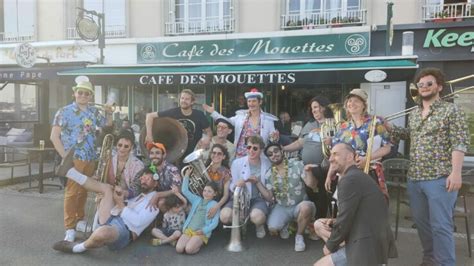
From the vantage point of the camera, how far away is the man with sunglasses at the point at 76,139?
4.55m

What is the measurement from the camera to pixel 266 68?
297 inches

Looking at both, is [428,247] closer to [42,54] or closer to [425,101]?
[425,101]

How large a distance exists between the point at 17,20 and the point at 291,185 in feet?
37.9

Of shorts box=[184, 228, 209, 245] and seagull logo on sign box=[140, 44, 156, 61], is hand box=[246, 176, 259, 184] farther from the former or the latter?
seagull logo on sign box=[140, 44, 156, 61]

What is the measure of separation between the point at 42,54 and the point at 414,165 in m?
11.1

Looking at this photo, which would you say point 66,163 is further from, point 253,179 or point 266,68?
point 266,68

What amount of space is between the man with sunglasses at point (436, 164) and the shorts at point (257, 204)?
1.51 meters

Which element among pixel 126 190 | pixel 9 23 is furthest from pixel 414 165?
pixel 9 23

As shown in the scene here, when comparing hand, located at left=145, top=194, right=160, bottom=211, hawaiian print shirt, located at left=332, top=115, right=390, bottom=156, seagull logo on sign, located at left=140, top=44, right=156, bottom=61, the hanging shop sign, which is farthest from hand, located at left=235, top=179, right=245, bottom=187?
seagull logo on sign, located at left=140, top=44, right=156, bottom=61

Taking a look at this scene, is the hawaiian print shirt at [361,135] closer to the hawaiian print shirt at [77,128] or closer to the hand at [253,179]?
the hand at [253,179]

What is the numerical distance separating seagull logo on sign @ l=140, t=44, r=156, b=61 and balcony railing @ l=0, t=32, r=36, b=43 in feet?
12.5

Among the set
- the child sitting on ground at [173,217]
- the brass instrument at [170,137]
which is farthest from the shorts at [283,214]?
the brass instrument at [170,137]

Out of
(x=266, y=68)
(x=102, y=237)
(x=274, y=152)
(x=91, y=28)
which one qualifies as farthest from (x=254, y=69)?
(x=91, y=28)

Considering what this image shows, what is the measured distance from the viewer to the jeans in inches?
132
